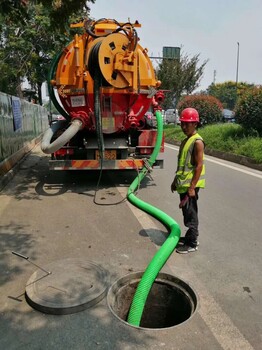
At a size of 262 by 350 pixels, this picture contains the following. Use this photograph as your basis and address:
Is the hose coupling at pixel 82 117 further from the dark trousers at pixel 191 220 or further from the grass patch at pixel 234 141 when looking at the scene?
the grass patch at pixel 234 141

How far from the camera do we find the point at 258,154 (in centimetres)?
1022

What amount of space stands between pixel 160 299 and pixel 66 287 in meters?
0.91

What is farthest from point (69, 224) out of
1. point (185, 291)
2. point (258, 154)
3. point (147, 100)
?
Answer: point (258, 154)

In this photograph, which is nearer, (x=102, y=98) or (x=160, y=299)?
(x=160, y=299)

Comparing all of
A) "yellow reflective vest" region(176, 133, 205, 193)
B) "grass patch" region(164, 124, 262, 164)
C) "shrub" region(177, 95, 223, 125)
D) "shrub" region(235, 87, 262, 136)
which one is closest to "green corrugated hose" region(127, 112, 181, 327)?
"yellow reflective vest" region(176, 133, 205, 193)

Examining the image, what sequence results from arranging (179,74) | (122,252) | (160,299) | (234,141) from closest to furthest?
1. (160,299)
2. (122,252)
3. (234,141)
4. (179,74)

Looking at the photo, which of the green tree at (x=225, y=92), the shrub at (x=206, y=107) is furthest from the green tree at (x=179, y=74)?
the green tree at (x=225, y=92)

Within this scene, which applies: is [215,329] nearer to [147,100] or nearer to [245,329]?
[245,329]

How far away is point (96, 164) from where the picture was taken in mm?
7164

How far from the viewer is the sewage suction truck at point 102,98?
6.33 metres

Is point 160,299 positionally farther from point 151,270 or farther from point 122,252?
point 122,252

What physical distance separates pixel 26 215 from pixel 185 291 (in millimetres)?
3186

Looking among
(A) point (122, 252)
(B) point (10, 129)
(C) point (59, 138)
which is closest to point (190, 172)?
(A) point (122, 252)

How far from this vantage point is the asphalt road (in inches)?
105
